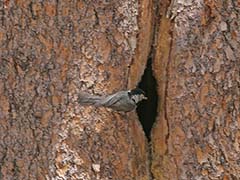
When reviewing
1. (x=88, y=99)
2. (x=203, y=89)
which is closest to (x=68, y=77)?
(x=88, y=99)

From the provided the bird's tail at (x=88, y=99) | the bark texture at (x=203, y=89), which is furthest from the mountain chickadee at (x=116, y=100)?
the bark texture at (x=203, y=89)

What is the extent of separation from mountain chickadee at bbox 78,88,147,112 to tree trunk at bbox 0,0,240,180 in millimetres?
25

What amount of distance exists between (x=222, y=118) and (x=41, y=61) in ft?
A: 1.81

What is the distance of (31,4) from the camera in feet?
5.88

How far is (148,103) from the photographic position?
1883 mm

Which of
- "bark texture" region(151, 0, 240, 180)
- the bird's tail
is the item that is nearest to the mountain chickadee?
the bird's tail

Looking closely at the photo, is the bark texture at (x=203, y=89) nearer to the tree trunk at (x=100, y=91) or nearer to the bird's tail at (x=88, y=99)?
the tree trunk at (x=100, y=91)

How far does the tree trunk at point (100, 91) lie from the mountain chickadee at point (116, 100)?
0.08ft

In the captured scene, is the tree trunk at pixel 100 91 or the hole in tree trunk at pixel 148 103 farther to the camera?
the hole in tree trunk at pixel 148 103

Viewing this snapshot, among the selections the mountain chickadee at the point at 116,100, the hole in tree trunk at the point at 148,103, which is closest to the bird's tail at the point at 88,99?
the mountain chickadee at the point at 116,100

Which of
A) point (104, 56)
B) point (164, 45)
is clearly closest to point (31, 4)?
point (104, 56)

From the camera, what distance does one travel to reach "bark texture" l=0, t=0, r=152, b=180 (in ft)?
5.88

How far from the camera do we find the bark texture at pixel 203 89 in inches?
67.9

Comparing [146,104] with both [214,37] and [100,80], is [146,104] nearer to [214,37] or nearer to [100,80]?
[100,80]
